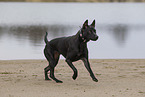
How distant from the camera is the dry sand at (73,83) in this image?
8828 mm

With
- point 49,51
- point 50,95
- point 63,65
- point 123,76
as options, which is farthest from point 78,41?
point 63,65

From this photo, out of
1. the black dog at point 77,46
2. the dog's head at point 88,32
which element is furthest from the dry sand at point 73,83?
the dog's head at point 88,32

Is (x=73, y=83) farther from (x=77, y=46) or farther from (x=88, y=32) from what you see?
(x=88, y=32)

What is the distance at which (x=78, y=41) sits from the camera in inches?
383

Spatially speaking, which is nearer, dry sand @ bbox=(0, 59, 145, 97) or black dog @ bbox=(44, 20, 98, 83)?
dry sand @ bbox=(0, 59, 145, 97)

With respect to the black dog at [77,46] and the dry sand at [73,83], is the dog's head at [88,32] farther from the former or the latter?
the dry sand at [73,83]

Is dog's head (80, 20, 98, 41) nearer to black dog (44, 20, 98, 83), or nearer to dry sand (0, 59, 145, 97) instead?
black dog (44, 20, 98, 83)

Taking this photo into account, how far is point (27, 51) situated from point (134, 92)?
48.3 feet

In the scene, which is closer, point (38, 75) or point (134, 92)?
point (134, 92)

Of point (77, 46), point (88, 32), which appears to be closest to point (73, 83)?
point (77, 46)

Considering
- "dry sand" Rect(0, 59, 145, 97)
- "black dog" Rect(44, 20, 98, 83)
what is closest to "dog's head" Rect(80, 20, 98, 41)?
"black dog" Rect(44, 20, 98, 83)

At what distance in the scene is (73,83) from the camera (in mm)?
10289

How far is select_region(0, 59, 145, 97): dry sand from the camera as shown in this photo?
883 cm

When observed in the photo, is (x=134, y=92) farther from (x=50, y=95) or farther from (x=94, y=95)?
(x=50, y=95)
